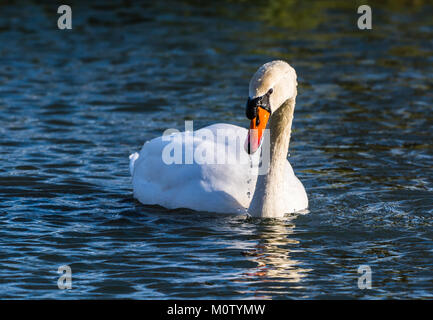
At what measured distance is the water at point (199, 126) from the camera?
871 cm

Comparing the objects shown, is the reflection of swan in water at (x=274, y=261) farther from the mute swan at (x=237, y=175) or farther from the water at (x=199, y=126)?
the mute swan at (x=237, y=175)

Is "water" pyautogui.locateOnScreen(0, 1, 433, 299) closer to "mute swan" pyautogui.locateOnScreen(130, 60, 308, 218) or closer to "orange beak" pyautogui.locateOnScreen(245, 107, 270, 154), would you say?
"mute swan" pyautogui.locateOnScreen(130, 60, 308, 218)

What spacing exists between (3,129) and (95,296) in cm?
683

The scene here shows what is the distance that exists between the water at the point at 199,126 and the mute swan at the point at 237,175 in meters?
0.18

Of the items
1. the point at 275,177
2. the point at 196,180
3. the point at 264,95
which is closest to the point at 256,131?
the point at 264,95

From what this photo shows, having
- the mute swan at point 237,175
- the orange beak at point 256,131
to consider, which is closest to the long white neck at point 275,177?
the mute swan at point 237,175

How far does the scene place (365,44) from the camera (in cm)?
2017

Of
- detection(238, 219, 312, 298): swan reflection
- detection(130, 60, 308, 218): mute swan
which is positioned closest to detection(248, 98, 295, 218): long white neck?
detection(130, 60, 308, 218): mute swan

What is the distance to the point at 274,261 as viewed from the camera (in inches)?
352

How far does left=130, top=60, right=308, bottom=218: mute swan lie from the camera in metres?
10.0

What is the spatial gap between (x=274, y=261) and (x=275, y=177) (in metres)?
1.38

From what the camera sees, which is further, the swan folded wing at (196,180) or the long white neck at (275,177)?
the swan folded wing at (196,180)
